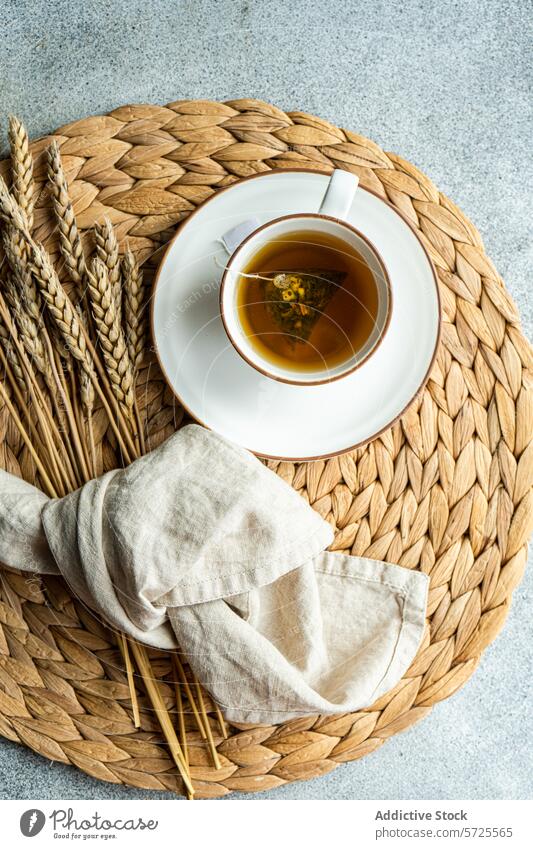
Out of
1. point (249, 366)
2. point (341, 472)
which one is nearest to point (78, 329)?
point (249, 366)

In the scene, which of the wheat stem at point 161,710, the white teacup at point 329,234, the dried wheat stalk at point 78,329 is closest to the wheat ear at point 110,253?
the dried wheat stalk at point 78,329

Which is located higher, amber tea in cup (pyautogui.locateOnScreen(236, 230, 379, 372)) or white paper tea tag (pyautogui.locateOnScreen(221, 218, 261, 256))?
white paper tea tag (pyautogui.locateOnScreen(221, 218, 261, 256))

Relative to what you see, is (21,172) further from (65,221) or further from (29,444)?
(29,444)

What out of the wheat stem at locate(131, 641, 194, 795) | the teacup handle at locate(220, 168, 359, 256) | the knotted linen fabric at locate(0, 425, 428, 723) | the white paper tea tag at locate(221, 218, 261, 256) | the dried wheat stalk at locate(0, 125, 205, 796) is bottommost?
the wheat stem at locate(131, 641, 194, 795)

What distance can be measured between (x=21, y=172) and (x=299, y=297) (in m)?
0.28

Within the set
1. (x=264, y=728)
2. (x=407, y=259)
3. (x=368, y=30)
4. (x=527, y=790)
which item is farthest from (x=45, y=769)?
(x=368, y=30)

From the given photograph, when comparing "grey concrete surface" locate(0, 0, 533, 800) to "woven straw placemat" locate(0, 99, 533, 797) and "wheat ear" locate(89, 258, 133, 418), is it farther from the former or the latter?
"wheat ear" locate(89, 258, 133, 418)

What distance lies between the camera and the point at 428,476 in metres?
0.62

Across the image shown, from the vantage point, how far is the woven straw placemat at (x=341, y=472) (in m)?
0.62

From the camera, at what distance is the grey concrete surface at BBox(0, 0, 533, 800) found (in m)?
0.71

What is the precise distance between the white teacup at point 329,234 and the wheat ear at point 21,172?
21 centimetres

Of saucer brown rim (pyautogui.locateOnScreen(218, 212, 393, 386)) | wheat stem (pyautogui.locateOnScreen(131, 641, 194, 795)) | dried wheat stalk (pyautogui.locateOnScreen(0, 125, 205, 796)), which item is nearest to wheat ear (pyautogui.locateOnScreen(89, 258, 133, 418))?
dried wheat stalk (pyautogui.locateOnScreen(0, 125, 205, 796))

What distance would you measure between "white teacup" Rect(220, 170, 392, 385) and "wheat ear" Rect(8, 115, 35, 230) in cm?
21

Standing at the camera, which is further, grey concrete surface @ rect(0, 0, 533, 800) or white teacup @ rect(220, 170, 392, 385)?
grey concrete surface @ rect(0, 0, 533, 800)
